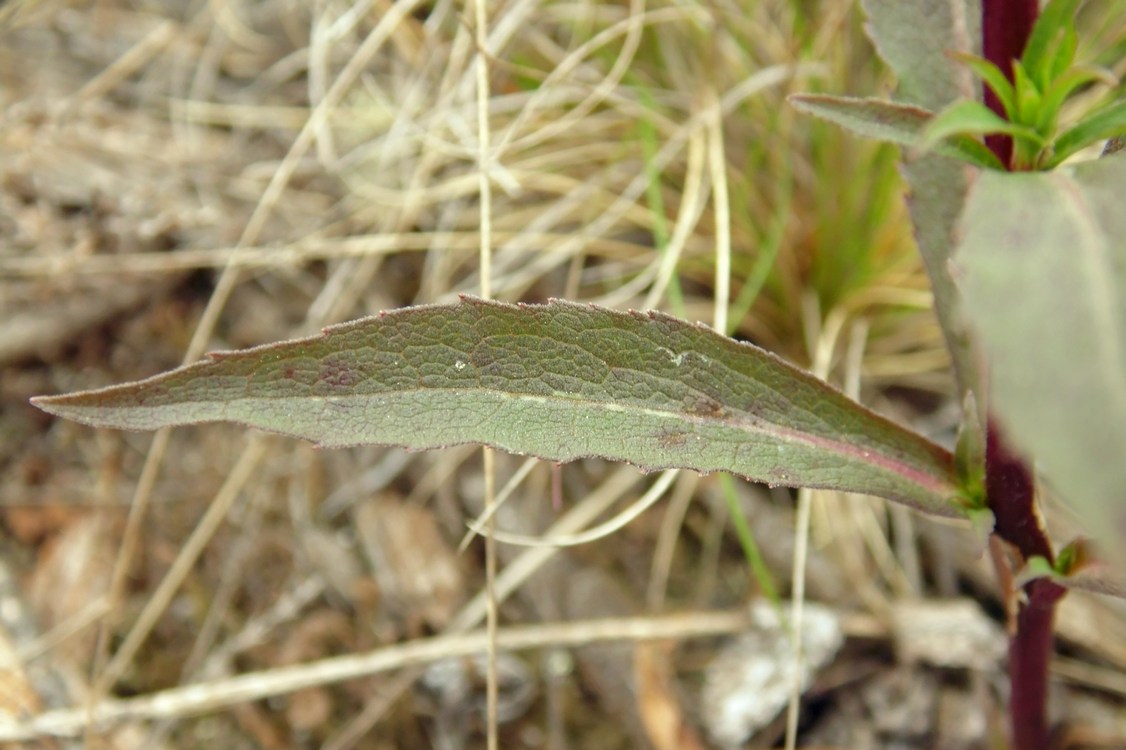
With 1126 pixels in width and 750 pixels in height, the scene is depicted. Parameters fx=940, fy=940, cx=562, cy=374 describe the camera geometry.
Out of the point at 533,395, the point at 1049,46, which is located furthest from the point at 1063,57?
the point at 533,395

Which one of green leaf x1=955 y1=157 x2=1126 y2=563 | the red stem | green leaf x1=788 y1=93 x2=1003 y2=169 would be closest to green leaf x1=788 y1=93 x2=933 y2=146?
green leaf x1=788 y1=93 x2=1003 y2=169

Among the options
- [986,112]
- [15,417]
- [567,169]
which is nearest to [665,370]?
[986,112]

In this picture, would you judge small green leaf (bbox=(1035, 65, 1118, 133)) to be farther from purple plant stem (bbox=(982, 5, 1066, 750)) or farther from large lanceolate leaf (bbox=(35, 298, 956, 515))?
large lanceolate leaf (bbox=(35, 298, 956, 515))

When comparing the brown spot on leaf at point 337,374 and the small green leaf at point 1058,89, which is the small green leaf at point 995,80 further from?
the brown spot on leaf at point 337,374

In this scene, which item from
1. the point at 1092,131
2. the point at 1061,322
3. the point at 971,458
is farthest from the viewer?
the point at 971,458

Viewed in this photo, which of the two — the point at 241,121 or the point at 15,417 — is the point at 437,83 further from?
the point at 15,417

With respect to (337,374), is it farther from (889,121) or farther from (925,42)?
(925,42)
